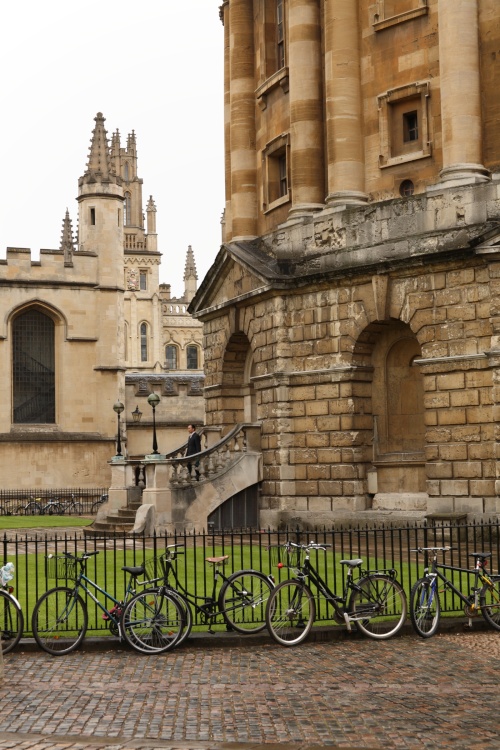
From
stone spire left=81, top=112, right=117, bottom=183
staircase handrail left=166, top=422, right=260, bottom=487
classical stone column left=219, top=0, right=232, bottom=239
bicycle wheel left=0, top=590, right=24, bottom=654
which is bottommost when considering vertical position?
bicycle wheel left=0, top=590, right=24, bottom=654

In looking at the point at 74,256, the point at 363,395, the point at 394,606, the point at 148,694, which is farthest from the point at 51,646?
the point at 74,256

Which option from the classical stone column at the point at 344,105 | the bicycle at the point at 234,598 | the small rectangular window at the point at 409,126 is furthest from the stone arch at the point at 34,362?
the bicycle at the point at 234,598

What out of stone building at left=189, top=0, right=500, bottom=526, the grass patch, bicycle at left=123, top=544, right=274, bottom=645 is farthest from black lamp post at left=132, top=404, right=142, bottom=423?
bicycle at left=123, top=544, right=274, bottom=645

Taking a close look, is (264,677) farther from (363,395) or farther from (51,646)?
(363,395)

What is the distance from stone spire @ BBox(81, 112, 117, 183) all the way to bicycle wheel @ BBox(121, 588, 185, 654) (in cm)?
3936

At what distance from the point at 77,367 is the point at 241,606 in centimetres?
3596

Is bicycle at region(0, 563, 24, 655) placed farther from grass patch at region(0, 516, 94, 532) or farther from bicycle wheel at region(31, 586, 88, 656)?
grass patch at region(0, 516, 94, 532)

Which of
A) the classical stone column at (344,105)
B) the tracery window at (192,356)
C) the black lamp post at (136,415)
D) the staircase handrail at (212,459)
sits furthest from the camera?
the tracery window at (192,356)

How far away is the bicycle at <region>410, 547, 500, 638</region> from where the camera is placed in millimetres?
15251

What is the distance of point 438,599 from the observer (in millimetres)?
15461

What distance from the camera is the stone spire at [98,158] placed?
51812 mm

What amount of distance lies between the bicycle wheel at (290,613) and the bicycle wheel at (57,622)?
2332 mm

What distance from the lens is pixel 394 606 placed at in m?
15.6

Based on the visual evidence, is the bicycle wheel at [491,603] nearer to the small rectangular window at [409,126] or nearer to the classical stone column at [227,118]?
the small rectangular window at [409,126]
